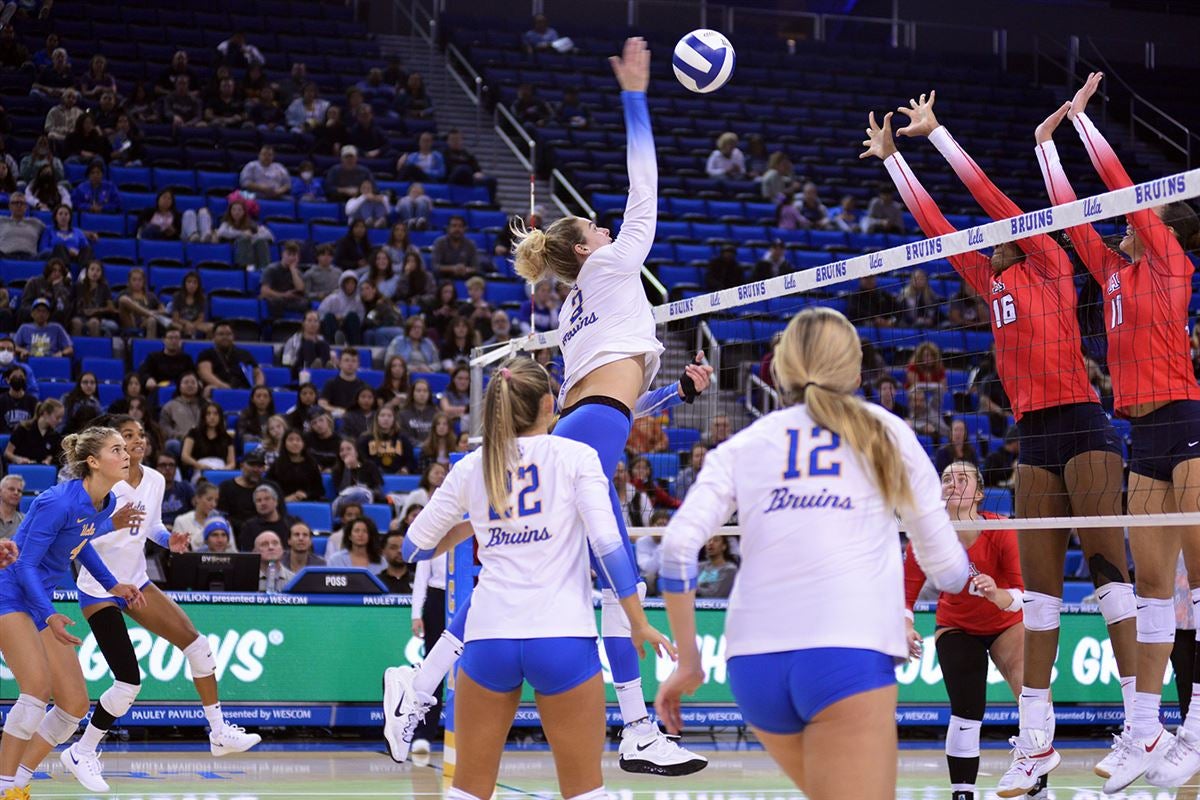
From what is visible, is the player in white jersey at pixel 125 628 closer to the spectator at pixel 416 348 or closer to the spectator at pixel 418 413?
the spectator at pixel 418 413

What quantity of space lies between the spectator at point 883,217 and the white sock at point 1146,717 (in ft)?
44.3

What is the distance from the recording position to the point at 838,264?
708 centimetres

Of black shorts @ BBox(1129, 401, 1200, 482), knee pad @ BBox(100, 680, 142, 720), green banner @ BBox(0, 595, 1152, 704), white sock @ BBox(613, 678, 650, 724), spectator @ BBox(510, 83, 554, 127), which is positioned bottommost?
green banner @ BBox(0, 595, 1152, 704)

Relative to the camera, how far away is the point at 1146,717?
6406mm

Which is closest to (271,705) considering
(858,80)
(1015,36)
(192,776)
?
(192,776)

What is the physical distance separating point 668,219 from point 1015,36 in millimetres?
10242

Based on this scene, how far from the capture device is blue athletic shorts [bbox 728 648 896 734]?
3.68 metres

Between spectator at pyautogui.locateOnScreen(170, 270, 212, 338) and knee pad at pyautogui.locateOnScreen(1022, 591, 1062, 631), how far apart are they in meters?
10.4

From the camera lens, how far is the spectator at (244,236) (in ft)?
53.1

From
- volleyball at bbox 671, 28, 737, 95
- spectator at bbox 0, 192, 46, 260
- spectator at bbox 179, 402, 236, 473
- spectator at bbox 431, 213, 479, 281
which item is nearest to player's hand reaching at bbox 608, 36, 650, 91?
volleyball at bbox 671, 28, 737, 95

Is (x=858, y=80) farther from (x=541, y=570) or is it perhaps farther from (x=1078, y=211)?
(x=541, y=570)

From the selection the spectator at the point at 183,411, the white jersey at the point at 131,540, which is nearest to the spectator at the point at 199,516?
the spectator at the point at 183,411

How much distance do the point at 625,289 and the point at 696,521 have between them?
2.17 metres

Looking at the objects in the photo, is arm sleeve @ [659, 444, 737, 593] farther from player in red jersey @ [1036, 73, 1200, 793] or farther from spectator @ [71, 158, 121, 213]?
spectator @ [71, 158, 121, 213]
